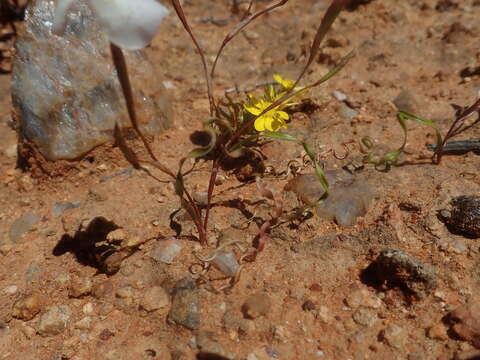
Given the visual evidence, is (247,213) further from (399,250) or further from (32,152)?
(32,152)

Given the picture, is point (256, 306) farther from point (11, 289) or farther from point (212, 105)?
point (11, 289)

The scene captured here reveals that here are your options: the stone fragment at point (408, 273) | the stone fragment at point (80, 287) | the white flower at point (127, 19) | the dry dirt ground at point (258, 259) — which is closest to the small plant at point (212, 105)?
the white flower at point (127, 19)

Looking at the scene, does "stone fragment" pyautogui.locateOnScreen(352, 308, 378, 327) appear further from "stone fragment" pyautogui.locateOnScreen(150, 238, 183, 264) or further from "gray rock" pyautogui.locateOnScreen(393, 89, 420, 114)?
"gray rock" pyautogui.locateOnScreen(393, 89, 420, 114)

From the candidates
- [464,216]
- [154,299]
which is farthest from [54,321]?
[464,216]

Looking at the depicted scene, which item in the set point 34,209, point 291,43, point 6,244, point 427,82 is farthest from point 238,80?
point 6,244

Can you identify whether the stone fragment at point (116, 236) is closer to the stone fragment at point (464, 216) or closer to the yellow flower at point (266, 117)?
the yellow flower at point (266, 117)

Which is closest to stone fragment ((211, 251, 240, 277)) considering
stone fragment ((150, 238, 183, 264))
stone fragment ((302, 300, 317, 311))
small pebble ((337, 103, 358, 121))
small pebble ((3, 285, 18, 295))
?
stone fragment ((150, 238, 183, 264))
